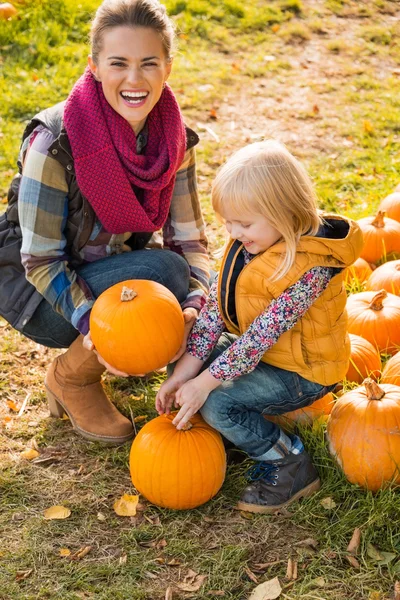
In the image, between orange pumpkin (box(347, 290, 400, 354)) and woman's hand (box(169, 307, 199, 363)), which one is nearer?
woman's hand (box(169, 307, 199, 363))

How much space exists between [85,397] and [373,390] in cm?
127

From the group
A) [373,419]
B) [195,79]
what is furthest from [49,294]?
[195,79]

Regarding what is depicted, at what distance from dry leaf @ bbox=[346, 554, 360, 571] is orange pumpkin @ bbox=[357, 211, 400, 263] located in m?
2.01

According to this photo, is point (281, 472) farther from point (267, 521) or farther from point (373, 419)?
point (373, 419)

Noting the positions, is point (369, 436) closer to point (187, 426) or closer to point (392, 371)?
point (392, 371)

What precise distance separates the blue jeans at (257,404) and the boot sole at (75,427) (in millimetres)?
516

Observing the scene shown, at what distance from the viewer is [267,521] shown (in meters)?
2.98

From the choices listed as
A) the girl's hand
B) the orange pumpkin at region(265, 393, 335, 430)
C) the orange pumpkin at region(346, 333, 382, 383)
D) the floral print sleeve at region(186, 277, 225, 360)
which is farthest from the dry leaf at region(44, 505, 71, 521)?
the orange pumpkin at region(346, 333, 382, 383)

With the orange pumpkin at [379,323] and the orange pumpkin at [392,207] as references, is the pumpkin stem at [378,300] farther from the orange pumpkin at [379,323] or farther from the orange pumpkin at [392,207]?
the orange pumpkin at [392,207]

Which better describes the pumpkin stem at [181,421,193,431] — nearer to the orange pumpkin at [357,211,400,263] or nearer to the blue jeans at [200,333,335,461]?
the blue jeans at [200,333,335,461]

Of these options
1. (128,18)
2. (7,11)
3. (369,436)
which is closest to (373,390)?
(369,436)

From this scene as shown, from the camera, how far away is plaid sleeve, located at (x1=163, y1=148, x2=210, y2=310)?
3.60 m

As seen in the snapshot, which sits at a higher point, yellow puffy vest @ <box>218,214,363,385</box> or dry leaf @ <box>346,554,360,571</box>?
yellow puffy vest @ <box>218,214,363,385</box>

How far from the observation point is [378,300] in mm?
3699
